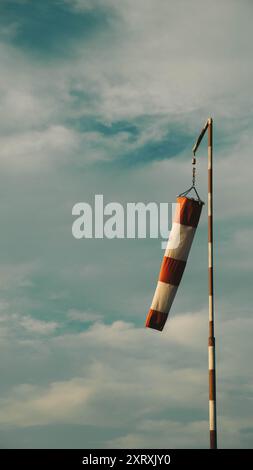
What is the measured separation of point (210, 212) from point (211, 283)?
2756mm

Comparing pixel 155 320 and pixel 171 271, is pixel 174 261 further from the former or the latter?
pixel 155 320

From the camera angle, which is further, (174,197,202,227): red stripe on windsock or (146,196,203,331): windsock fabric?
(174,197,202,227): red stripe on windsock

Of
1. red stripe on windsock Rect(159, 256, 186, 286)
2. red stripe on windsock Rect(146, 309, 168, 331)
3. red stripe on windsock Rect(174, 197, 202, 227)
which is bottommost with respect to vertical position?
red stripe on windsock Rect(146, 309, 168, 331)

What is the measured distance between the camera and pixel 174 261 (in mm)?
27906

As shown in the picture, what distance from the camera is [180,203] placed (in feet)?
92.1

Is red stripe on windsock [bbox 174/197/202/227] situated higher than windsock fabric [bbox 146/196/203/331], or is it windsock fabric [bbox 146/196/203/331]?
red stripe on windsock [bbox 174/197/202/227]

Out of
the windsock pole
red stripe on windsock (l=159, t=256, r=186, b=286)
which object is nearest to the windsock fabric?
red stripe on windsock (l=159, t=256, r=186, b=286)

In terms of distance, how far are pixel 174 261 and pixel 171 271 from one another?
40cm

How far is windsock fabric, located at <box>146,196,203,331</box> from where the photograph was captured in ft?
91.2

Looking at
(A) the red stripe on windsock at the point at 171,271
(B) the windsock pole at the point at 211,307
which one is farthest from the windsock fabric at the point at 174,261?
(B) the windsock pole at the point at 211,307

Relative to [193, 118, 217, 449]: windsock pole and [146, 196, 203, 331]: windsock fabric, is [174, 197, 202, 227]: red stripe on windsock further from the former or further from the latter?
[193, 118, 217, 449]: windsock pole

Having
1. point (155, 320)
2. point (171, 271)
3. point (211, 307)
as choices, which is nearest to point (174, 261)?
point (171, 271)
